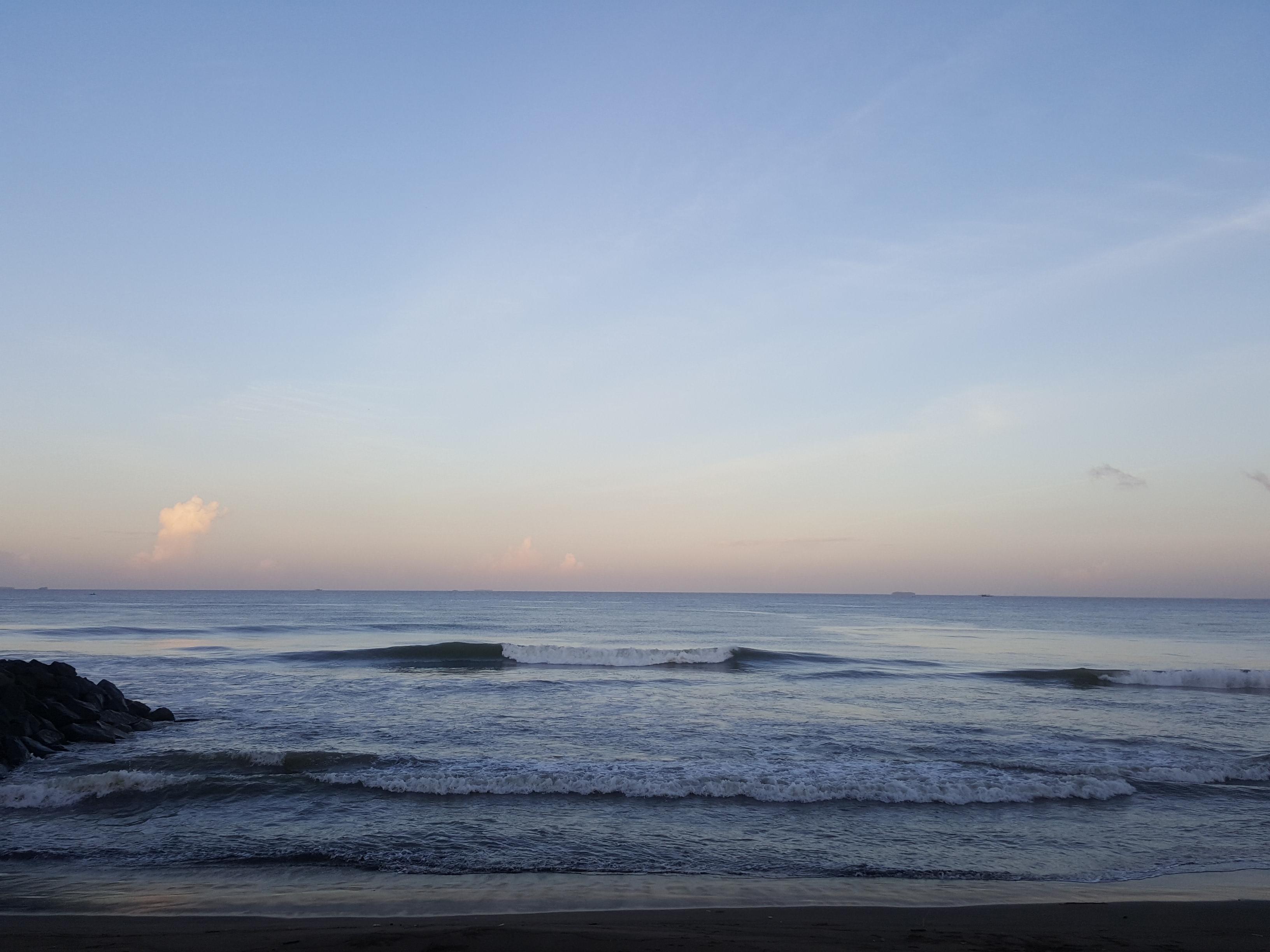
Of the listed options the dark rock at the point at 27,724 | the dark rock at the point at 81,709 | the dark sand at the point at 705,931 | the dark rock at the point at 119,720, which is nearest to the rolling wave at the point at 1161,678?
the dark sand at the point at 705,931

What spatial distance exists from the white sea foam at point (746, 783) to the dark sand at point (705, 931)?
4.20 meters

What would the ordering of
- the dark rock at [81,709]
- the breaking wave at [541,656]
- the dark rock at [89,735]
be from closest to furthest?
the dark rock at [89,735], the dark rock at [81,709], the breaking wave at [541,656]

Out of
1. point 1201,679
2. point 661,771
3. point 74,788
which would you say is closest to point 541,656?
point 661,771

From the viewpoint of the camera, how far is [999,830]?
10078 millimetres

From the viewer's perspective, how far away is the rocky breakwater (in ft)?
46.8

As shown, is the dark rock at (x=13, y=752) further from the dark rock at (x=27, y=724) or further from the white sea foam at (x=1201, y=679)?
the white sea foam at (x=1201, y=679)

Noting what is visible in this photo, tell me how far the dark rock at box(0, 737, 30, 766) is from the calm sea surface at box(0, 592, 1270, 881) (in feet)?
0.84

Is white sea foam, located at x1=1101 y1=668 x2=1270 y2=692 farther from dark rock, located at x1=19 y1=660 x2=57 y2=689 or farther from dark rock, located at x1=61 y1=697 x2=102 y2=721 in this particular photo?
dark rock, located at x1=19 y1=660 x2=57 y2=689

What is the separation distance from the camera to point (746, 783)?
1172 centimetres

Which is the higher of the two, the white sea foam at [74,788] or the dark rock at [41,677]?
the dark rock at [41,677]

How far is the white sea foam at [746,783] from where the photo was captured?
11.4 metres

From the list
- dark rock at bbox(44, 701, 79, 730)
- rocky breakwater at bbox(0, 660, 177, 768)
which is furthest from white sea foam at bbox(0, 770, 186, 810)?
dark rock at bbox(44, 701, 79, 730)

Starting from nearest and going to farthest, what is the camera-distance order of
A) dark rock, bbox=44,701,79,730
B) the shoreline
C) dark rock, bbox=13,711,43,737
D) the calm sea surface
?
1. the shoreline
2. the calm sea surface
3. dark rock, bbox=13,711,43,737
4. dark rock, bbox=44,701,79,730

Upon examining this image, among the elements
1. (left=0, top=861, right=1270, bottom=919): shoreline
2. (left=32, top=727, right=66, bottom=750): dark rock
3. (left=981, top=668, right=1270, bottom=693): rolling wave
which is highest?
(left=0, top=861, right=1270, bottom=919): shoreline
